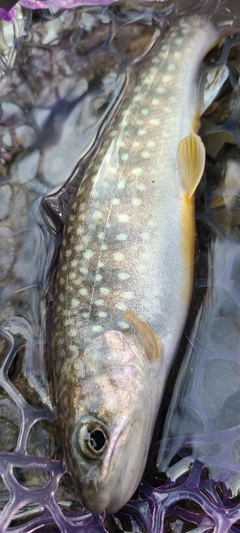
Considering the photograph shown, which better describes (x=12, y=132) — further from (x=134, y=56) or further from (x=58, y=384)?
(x=58, y=384)

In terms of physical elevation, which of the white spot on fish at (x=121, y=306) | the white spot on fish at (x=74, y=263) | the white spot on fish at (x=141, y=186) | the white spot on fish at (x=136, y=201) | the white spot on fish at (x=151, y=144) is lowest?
the white spot on fish at (x=121, y=306)

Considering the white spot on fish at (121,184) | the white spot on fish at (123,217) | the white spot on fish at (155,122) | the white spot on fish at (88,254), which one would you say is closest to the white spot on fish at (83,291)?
the white spot on fish at (88,254)

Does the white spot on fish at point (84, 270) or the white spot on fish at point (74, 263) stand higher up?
the white spot on fish at point (74, 263)

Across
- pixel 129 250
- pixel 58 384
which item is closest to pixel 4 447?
pixel 58 384

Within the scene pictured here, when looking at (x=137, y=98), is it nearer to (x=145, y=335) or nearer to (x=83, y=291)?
(x=83, y=291)

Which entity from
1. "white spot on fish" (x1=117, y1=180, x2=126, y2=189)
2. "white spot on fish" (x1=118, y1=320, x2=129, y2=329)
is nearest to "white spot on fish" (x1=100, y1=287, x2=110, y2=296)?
"white spot on fish" (x1=118, y1=320, x2=129, y2=329)

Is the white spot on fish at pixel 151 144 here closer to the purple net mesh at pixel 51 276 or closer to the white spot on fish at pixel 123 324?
the purple net mesh at pixel 51 276
